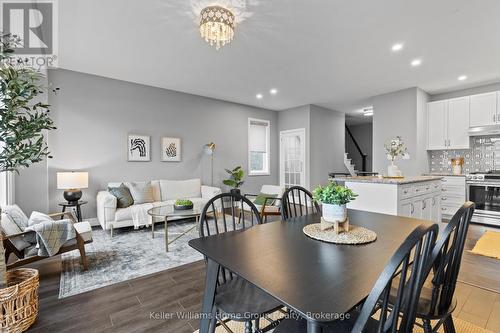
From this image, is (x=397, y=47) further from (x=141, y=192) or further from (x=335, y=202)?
(x=141, y=192)

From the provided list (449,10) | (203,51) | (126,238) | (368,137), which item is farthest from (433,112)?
(126,238)

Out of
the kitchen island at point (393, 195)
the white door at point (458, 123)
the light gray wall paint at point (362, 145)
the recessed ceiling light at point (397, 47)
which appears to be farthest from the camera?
the light gray wall paint at point (362, 145)

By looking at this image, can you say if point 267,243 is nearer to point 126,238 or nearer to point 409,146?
point 126,238

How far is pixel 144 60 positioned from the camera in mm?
3811

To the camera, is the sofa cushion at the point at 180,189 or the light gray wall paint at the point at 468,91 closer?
the light gray wall paint at the point at 468,91

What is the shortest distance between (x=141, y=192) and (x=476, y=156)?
272 inches

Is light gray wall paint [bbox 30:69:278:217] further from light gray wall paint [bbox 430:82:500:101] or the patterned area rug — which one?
light gray wall paint [bbox 430:82:500:101]

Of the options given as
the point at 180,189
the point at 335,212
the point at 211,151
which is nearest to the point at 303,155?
the point at 211,151

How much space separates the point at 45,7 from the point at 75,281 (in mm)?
2892

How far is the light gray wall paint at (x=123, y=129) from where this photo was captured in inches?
164

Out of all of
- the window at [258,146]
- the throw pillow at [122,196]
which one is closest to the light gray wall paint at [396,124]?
the window at [258,146]

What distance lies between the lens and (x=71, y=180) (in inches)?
148

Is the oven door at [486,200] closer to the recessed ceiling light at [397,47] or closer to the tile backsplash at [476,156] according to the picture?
the tile backsplash at [476,156]

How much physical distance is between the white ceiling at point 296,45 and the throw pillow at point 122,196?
212 centimetres
